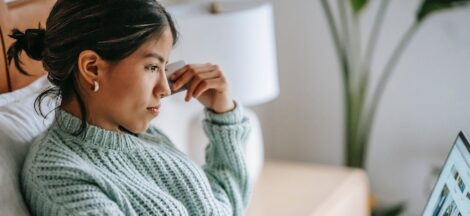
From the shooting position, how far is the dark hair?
1.05 metres

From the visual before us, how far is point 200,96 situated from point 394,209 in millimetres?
1123

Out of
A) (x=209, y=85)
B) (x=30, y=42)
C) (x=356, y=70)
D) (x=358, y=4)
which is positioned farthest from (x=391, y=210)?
(x=30, y=42)

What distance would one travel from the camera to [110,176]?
110cm

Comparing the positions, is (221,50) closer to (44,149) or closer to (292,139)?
(44,149)

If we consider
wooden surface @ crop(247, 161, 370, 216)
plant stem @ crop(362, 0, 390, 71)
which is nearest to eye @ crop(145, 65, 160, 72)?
wooden surface @ crop(247, 161, 370, 216)

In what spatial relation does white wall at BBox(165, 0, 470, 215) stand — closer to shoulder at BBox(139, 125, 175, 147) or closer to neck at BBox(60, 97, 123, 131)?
shoulder at BBox(139, 125, 175, 147)

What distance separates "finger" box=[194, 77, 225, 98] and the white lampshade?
0.27m

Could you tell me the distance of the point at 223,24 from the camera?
65.9 inches

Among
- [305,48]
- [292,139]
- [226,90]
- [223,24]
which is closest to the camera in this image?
[226,90]

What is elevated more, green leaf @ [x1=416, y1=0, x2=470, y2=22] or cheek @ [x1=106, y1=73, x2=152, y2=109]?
green leaf @ [x1=416, y1=0, x2=470, y2=22]

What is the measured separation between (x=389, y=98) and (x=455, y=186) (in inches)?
49.3

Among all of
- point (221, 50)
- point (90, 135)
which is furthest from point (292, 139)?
point (90, 135)

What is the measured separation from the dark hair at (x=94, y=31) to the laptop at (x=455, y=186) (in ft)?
1.56

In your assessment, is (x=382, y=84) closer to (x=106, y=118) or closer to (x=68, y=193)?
(x=106, y=118)
